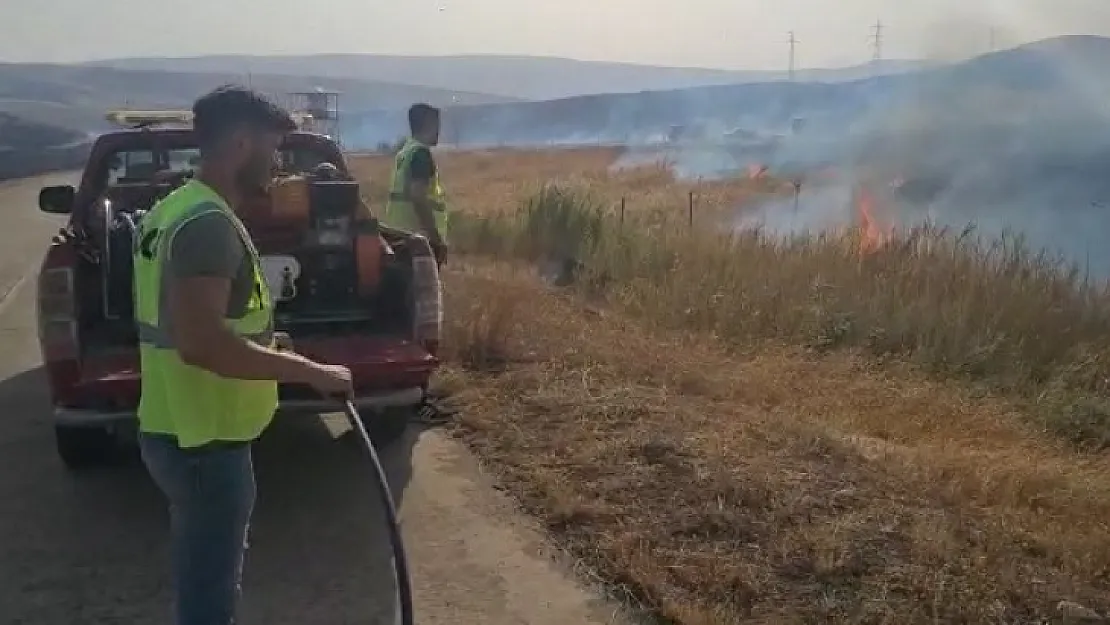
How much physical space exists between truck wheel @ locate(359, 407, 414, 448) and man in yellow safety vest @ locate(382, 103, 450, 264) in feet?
6.29

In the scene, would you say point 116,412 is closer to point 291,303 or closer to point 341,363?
point 341,363

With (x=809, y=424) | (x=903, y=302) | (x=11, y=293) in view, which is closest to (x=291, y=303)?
(x=809, y=424)

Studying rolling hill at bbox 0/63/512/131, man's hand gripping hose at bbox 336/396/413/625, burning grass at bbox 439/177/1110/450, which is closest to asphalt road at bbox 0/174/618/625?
man's hand gripping hose at bbox 336/396/413/625

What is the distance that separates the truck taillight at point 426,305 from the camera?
5207 millimetres

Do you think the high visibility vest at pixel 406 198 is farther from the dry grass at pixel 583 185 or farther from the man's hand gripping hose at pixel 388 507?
the dry grass at pixel 583 185

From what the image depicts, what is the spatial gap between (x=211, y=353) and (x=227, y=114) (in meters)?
0.56

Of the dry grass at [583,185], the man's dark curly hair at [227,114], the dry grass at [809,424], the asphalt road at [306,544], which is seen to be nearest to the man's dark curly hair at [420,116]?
the dry grass at [809,424]

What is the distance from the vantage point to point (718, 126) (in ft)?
201

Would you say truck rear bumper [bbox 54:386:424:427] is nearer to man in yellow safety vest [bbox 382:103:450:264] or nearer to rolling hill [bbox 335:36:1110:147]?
man in yellow safety vest [bbox 382:103:450:264]

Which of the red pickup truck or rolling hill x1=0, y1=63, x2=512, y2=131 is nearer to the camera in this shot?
the red pickup truck

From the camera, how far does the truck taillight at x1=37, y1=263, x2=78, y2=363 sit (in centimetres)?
464

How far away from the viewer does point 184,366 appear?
2482 mm

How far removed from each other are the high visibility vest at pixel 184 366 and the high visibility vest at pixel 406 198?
4.83 metres

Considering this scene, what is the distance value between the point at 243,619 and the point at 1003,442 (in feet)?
12.6
